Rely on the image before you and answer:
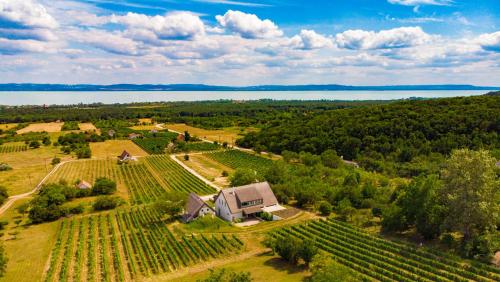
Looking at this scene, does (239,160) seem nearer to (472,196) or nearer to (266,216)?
(266,216)

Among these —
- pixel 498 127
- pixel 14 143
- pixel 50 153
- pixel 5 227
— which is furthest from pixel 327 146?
pixel 14 143

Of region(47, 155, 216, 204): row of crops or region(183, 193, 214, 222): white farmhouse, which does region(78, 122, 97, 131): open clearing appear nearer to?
region(47, 155, 216, 204): row of crops

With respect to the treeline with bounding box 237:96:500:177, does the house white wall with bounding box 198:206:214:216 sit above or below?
below

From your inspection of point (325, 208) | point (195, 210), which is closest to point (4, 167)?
point (195, 210)

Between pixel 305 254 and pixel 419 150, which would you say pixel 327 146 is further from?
pixel 305 254

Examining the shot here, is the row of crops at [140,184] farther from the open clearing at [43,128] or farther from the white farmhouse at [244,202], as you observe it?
the open clearing at [43,128]

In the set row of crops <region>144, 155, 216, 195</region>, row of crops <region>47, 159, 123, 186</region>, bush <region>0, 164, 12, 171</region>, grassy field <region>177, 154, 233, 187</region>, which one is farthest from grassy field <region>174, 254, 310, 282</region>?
bush <region>0, 164, 12, 171</region>

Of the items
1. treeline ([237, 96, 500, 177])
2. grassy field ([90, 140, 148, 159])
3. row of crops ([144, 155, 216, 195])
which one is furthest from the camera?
grassy field ([90, 140, 148, 159])

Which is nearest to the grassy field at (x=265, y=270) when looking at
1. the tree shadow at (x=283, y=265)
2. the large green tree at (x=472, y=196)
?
the tree shadow at (x=283, y=265)
